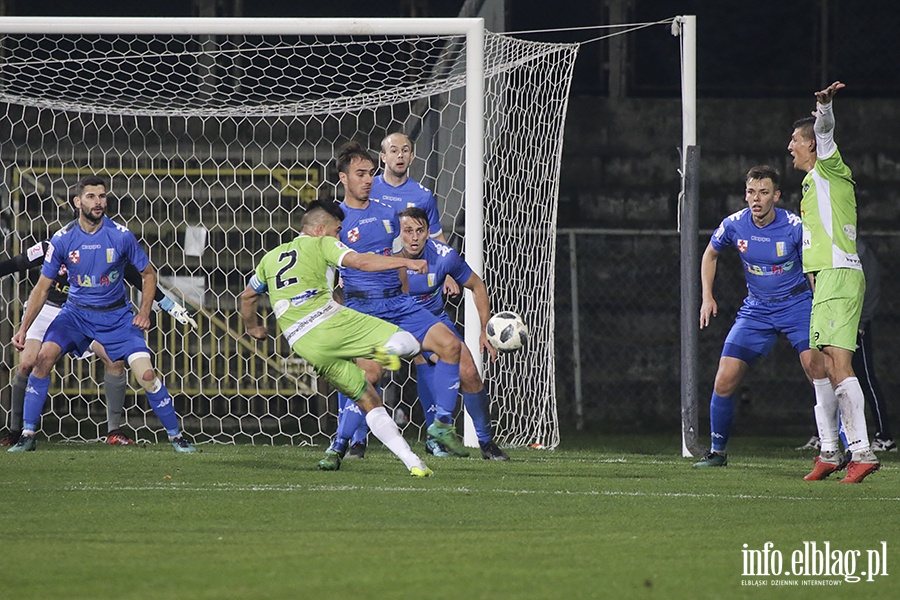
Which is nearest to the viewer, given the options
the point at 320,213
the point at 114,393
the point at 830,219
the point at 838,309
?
the point at 838,309

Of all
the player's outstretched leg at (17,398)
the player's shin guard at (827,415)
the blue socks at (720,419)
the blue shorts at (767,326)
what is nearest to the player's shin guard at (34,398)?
the player's outstretched leg at (17,398)

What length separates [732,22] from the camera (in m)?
15.5

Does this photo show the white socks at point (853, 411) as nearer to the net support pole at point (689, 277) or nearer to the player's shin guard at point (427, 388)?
the net support pole at point (689, 277)

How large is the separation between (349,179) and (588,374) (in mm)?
6165

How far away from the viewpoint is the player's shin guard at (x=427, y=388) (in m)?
8.91

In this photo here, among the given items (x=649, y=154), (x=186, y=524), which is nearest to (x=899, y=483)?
(x=186, y=524)

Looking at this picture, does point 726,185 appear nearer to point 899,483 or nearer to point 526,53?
point 526,53

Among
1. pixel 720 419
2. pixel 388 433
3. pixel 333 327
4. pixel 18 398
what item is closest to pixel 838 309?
pixel 720 419

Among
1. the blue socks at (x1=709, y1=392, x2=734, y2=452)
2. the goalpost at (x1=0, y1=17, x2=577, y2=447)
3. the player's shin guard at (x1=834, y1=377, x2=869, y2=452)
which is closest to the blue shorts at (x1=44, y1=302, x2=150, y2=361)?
the goalpost at (x1=0, y1=17, x2=577, y2=447)

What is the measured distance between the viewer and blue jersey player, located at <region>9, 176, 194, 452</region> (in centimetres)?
922

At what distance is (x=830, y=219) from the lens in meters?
7.17

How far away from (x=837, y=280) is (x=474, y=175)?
3.27 meters

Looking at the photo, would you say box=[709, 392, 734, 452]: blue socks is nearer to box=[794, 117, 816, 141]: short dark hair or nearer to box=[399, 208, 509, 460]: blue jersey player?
box=[399, 208, 509, 460]: blue jersey player

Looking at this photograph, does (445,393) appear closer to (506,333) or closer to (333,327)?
(506,333)
